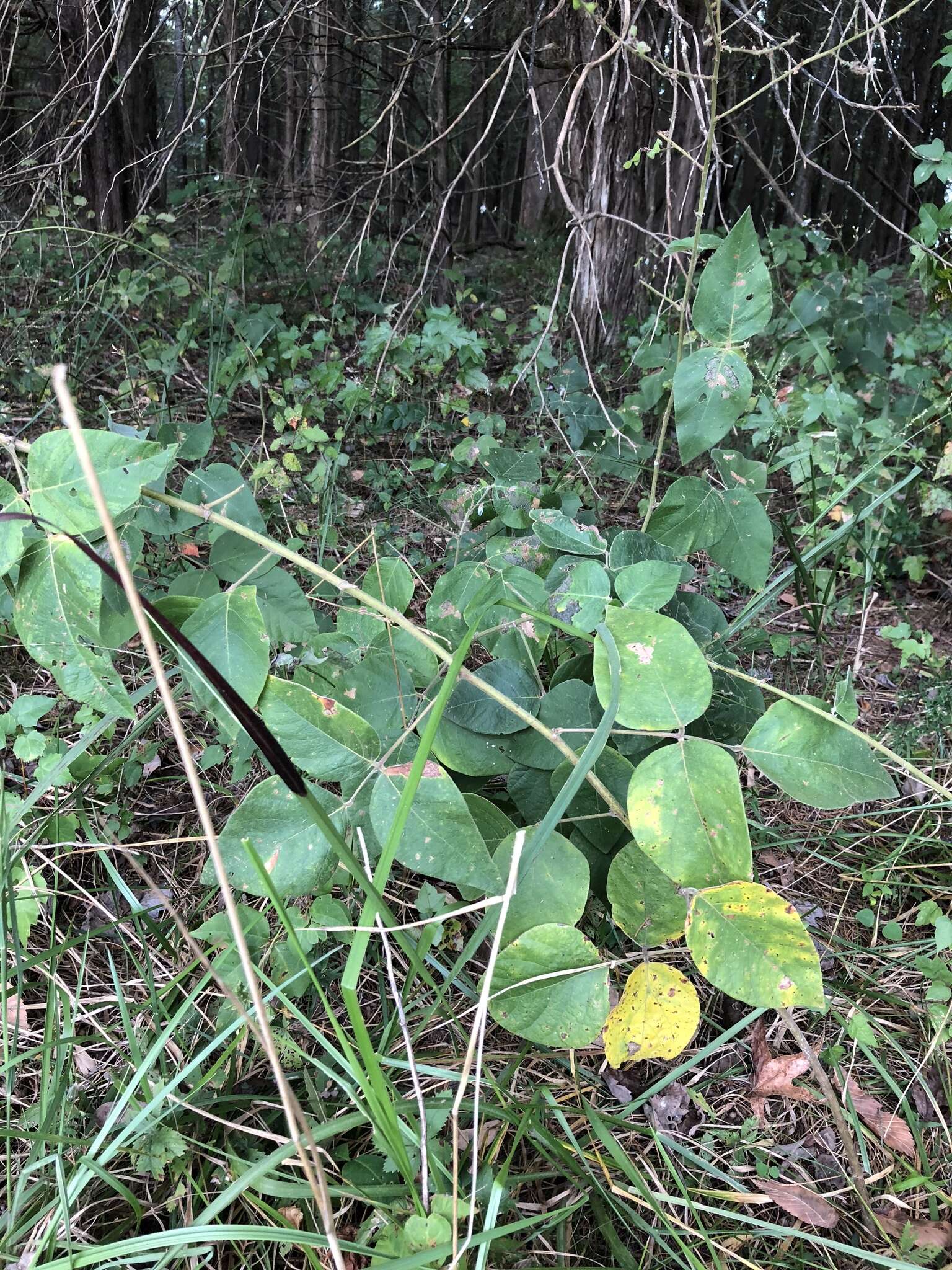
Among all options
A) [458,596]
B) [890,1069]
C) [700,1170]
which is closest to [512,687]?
[458,596]

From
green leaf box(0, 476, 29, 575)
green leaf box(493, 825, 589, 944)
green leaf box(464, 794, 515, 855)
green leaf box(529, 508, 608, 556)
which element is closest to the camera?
green leaf box(0, 476, 29, 575)

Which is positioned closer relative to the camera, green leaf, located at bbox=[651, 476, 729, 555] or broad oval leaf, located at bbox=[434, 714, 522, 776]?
broad oval leaf, located at bbox=[434, 714, 522, 776]

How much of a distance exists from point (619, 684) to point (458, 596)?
385 mm

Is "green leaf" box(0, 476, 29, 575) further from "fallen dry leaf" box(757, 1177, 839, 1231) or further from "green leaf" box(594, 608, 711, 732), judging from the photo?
"fallen dry leaf" box(757, 1177, 839, 1231)

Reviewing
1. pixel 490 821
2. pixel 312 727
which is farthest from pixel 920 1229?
pixel 312 727

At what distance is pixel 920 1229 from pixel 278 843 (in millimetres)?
876

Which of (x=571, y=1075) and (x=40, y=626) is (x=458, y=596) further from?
(x=571, y=1075)

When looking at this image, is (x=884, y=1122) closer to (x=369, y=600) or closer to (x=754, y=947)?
(x=754, y=947)

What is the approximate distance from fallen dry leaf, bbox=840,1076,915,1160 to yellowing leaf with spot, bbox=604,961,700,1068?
36cm

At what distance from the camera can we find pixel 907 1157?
100cm

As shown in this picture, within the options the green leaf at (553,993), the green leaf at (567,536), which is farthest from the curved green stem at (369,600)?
the green leaf at (567,536)

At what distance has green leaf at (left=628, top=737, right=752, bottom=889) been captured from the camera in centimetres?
78

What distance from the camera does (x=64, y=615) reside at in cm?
80

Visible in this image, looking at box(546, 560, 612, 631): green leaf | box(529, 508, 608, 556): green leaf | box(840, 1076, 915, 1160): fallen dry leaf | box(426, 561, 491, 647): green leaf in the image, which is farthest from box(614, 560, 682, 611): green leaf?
box(840, 1076, 915, 1160): fallen dry leaf
